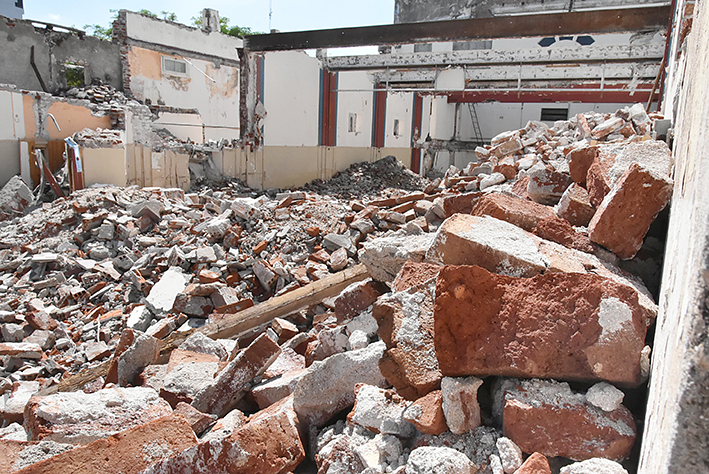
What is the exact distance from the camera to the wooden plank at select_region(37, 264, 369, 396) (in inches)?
174

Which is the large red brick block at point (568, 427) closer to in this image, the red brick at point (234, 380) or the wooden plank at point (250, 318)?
the red brick at point (234, 380)

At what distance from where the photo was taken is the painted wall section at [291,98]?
46.3 feet

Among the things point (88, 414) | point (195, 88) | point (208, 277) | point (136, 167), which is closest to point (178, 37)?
point (195, 88)

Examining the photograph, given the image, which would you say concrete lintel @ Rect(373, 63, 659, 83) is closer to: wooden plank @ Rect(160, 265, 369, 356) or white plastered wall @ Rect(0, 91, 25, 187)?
white plastered wall @ Rect(0, 91, 25, 187)

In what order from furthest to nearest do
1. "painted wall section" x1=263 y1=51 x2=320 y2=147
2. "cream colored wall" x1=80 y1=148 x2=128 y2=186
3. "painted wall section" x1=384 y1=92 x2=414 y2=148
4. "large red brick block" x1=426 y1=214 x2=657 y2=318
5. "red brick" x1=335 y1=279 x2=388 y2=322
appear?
1. "painted wall section" x1=384 y1=92 x2=414 y2=148
2. "painted wall section" x1=263 y1=51 x2=320 y2=147
3. "cream colored wall" x1=80 y1=148 x2=128 y2=186
4. "red brick" x1=335 y1=279 x2=388 y2=322
5. "large red brick block" x1=426 y1=214 x2=657 y2=318

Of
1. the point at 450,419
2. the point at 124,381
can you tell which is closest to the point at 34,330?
the point at 124,381

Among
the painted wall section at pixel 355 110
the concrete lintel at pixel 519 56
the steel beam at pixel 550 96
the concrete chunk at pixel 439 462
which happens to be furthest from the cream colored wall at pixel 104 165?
the steel beam at pixel 550 96

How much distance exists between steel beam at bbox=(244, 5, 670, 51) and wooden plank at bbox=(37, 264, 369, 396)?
265 inches

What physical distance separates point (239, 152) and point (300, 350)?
1023cm

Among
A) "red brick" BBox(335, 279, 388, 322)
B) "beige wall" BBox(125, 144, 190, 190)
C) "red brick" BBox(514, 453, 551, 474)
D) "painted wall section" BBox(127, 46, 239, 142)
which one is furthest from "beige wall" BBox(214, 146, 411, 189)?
"red brick" BBox(514, 453, 551, 474)

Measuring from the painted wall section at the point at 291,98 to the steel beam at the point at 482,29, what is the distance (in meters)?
1.56

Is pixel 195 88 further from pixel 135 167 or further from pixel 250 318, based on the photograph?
pixel 250 318

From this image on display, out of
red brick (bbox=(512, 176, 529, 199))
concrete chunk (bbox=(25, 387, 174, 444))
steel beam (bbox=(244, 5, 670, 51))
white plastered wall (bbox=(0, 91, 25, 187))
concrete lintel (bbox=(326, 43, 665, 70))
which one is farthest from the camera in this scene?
concrete lintel (bbox=(326, 43, 665, 70))

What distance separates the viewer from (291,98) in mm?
14898
